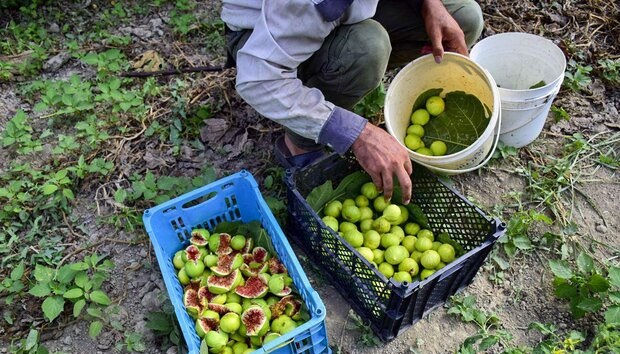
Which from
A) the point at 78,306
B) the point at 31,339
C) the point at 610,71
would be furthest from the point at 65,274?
the point at 610,71

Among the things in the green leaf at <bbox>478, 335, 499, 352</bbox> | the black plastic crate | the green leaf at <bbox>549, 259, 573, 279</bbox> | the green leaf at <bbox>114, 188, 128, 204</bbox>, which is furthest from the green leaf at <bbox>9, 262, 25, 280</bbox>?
the green leaf at <bbox>549, 259, 573, 279</bbox>

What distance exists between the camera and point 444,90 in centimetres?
296

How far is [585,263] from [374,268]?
114cm

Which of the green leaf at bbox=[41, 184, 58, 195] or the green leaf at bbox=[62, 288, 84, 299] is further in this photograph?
the green leaf at bbox=[41, 184, 58, 195]

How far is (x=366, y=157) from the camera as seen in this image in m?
2.18

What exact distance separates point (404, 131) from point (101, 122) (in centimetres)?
193

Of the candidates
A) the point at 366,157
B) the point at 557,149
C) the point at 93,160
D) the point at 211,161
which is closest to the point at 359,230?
the point at 366,157

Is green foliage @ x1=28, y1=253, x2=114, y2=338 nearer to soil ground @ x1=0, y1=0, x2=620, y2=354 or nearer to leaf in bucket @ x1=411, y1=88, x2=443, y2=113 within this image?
soil ground @ x1=0, y1=0, x2=620, y2=354

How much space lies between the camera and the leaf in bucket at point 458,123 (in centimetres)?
280

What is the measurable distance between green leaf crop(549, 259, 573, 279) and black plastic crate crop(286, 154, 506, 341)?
394mm

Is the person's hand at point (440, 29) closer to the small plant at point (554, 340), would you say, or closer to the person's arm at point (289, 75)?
the person's arm at point (289, 75)

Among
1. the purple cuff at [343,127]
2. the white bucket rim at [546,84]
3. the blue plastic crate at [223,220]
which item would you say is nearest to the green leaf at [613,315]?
the white bucket rim at [546,84]

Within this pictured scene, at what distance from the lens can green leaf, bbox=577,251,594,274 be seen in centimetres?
249

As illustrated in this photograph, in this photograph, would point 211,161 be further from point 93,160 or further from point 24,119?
point 24,119
